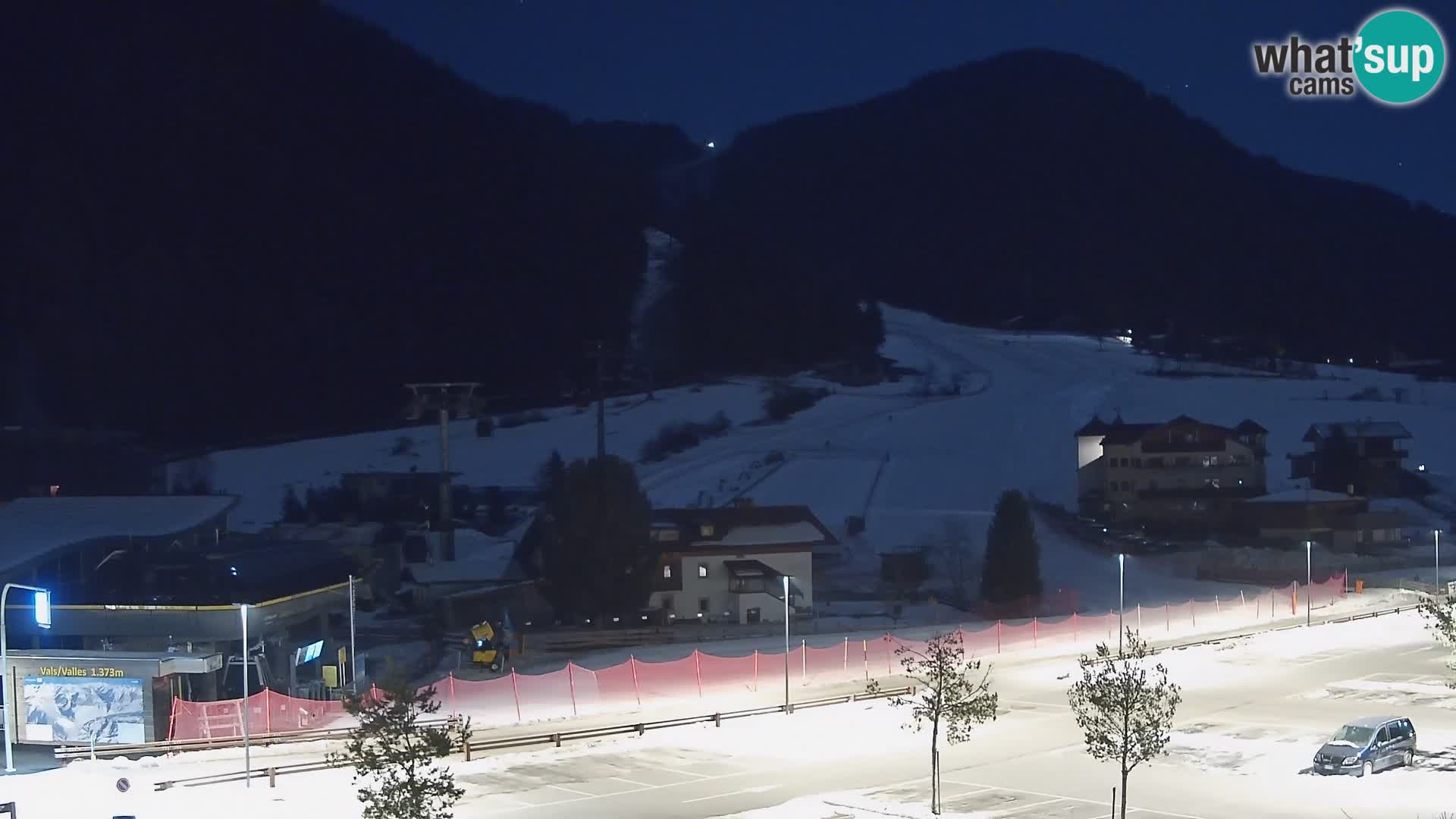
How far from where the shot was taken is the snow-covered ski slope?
80.8m

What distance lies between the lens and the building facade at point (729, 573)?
46312 mm

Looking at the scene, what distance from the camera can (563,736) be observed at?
27.5 m

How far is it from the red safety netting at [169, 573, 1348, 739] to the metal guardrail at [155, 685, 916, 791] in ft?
4.64

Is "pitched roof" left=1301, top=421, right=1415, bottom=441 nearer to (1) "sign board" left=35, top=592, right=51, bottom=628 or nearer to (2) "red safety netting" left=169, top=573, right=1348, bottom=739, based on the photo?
(2) "red safety netting" left=169, top=573, right=1348, bottom=739

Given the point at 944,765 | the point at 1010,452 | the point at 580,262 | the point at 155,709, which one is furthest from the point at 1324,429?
the point at 580,262

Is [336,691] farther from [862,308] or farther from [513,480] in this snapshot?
[862,308]

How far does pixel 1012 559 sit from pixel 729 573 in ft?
32.5

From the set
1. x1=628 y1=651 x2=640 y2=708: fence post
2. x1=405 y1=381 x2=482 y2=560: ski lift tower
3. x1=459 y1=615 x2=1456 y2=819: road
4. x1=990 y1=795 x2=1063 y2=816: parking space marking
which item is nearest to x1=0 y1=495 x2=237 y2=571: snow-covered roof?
x1=405 y1=381 x2=482 y2=560: ski lift tower

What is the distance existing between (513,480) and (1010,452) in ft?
103

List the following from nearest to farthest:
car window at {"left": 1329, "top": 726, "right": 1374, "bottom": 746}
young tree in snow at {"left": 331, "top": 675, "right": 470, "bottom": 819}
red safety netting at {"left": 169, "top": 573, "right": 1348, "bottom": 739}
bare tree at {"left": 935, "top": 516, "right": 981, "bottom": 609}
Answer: young tree in snow at {"left": 331, "top": 675, "right": 470, "bottom": 819}, car window at {"left": 1329, "top": 726, "right": 1374, "bottom": 746}, red safety netting at {"left": 169, "top": 573, "right": 1348, "bottom": 739}, bare tree at {"left": 935, "top": 516, "right": 981, "bottom": 609}

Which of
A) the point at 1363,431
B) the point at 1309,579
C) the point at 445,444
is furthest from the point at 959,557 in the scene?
the point at 1363,431

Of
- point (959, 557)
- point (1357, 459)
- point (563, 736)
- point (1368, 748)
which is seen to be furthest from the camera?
point (1357, 459)

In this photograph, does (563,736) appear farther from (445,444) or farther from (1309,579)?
(1309,579)

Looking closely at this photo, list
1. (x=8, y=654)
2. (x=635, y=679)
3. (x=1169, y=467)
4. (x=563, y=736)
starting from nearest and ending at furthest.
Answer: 1. (x=8, y=654)
2. (x=563, y=736)
3. (x=635, y=679)
4. (x=1169, y=467)
